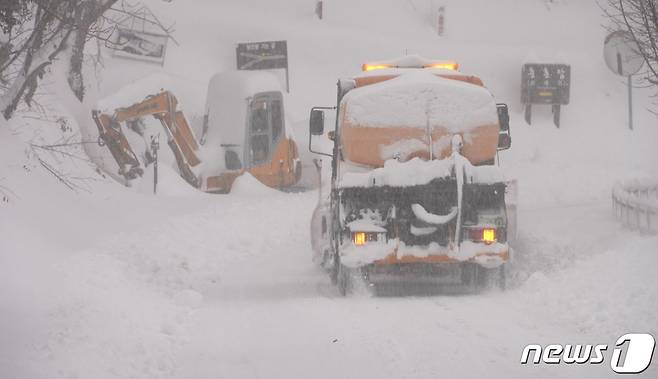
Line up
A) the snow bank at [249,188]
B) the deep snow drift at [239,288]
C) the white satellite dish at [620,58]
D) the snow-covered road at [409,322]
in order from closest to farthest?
the snow-covered road at [409,322]
the deep snow drift at [239,288]
the white satellite dish at [620,58]
the snow bank at [249,188]

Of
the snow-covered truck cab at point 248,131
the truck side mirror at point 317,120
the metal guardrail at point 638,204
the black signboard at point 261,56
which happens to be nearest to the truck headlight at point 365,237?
the truck side mirror at point 317,120

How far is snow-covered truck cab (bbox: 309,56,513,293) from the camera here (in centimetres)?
1076

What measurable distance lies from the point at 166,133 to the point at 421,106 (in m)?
9.82

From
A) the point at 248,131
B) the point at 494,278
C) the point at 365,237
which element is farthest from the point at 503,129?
the point at 248,131

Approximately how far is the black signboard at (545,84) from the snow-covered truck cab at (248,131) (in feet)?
41.0

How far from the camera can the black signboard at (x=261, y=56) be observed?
31.0 metres

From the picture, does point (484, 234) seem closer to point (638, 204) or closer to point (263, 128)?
point (638, 204)

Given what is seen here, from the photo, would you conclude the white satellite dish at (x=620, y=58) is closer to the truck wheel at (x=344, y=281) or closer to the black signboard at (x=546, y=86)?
the truck wheel at (x=344, y=281)

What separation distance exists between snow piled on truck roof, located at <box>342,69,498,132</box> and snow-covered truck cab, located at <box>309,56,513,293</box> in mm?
12

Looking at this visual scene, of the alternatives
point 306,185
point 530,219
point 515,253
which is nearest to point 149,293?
point 515,253

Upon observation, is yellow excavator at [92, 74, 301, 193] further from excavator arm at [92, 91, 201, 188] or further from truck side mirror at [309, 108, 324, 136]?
truck side mirror at [309, 108, 324, 136]

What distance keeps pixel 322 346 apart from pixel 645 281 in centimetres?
357

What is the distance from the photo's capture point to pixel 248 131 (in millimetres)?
22125

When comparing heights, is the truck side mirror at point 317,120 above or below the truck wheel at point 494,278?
above
